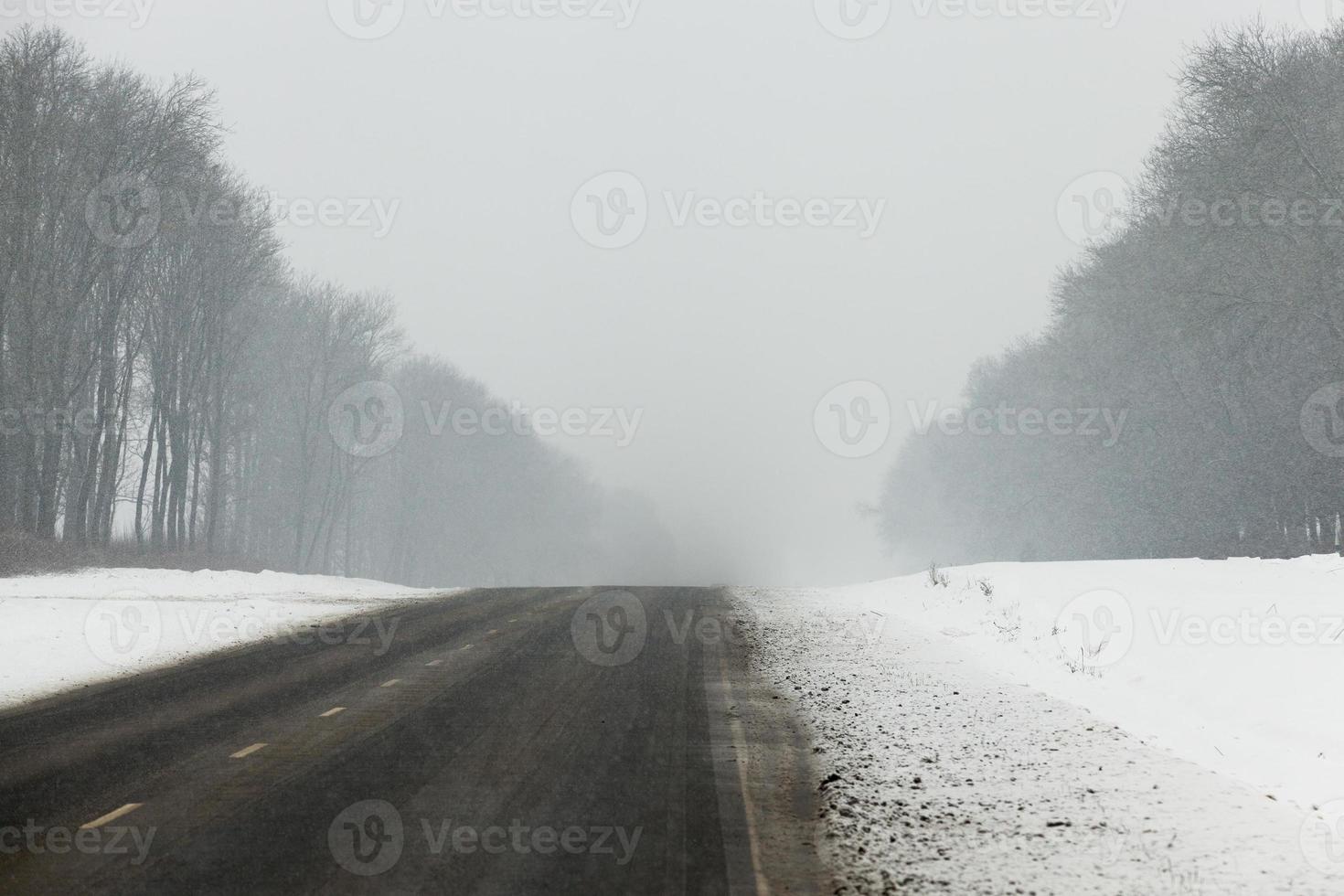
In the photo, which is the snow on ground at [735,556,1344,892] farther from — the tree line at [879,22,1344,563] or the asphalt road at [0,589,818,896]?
the tree line at [879,22,1344,563]

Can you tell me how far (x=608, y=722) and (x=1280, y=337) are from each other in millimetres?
25449

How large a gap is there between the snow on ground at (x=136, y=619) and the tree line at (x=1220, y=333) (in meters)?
22.9

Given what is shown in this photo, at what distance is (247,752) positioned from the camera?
29.2ft

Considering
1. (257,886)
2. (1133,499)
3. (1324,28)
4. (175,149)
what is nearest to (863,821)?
(257,886)

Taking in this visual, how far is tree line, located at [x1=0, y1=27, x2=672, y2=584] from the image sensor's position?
30.9m

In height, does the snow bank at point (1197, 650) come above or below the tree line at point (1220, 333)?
below

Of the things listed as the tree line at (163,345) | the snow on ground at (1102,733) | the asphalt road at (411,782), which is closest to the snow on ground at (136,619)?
the asphalt road at (411,782)

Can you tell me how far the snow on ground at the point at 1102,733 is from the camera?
20.2 feet

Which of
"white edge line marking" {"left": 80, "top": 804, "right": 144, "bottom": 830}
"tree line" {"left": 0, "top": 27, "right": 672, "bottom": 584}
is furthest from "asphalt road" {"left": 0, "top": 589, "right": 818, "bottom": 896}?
"tree line" {"left": 0, "top": 27, "right": 672, "bottom": 584}

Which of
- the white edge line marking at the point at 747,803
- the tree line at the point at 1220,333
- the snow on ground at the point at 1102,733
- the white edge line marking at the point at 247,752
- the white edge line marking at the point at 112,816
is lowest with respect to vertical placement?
the white edge line marking at the point at 112,816

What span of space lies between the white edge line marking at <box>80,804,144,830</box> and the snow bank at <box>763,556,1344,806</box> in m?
8.03

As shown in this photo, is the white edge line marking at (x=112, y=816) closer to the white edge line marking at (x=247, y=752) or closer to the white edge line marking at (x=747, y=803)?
the white edge line marking at (x=247, y=752)

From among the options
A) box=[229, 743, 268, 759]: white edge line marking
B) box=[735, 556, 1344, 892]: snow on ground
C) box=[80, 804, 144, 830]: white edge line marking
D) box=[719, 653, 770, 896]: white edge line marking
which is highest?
box=[735, 556, 1344, 892]: snow on ground

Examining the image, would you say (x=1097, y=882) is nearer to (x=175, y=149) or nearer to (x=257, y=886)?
(x=257, y=886)
